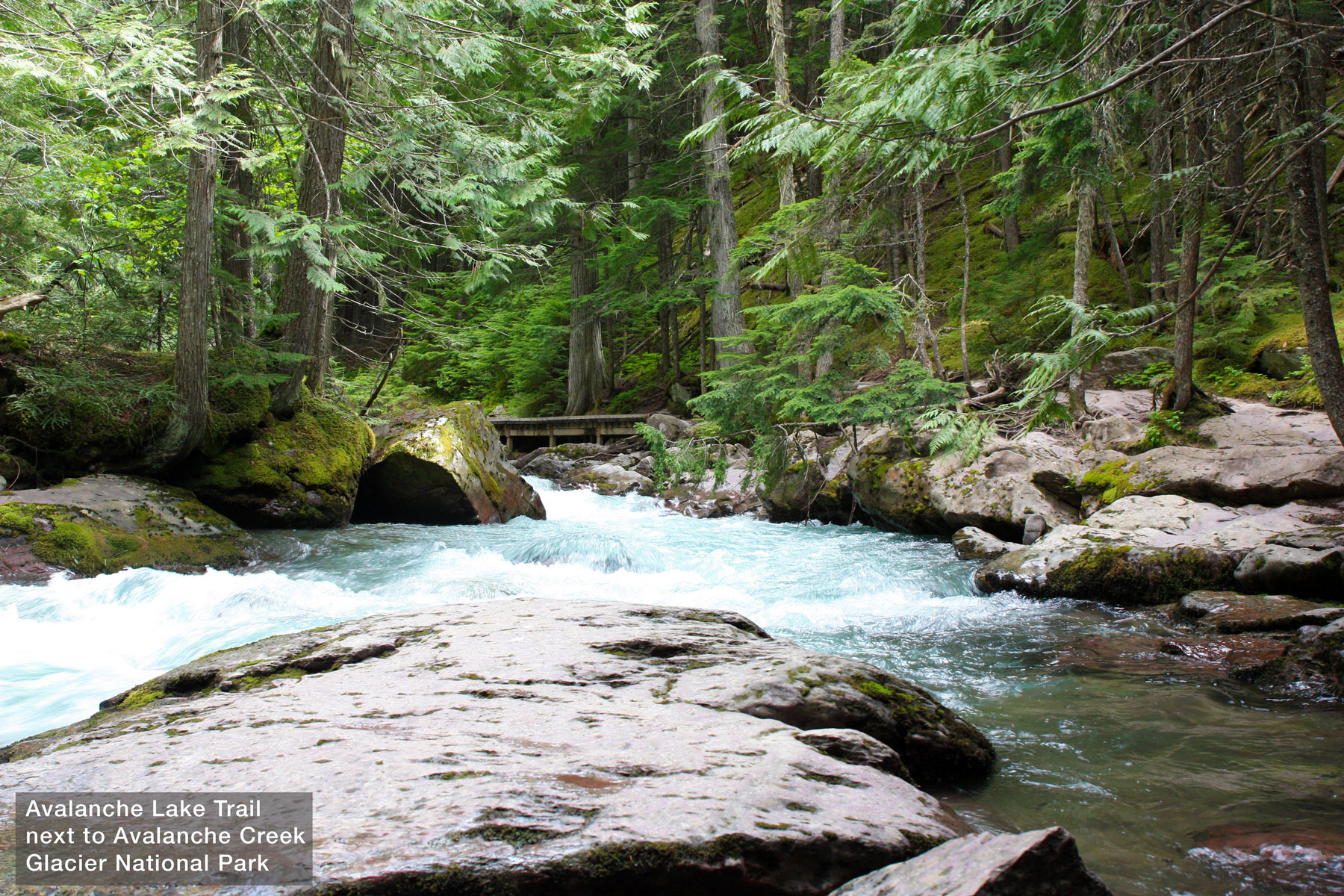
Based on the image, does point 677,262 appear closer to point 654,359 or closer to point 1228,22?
point 654,359

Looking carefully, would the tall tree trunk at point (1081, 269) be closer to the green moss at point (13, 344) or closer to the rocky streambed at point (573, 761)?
the rocky streambed at point (573, 761)

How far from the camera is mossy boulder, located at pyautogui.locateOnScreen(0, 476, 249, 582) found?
6.71m

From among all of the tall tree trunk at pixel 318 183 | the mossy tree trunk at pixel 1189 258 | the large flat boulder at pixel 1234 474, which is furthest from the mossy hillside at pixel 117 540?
the large flat boulder at pixel 1234 474

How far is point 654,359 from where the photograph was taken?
22.2 m

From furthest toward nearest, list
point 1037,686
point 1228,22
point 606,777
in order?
point 1228,22 < point 1037,686 < point 606,777

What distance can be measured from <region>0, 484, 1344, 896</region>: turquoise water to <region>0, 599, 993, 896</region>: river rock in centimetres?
61

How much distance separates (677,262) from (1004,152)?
312 inches

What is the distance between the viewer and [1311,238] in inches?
168

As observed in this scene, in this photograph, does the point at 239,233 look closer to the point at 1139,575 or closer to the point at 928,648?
the point at 928,648

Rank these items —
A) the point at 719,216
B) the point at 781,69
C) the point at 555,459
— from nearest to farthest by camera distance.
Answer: the point at 781,69 < the point at 719,216 < the point at 555,459

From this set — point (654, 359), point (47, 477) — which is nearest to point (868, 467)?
point (47, 477)

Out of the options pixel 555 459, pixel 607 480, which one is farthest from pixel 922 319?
pixel 555 459

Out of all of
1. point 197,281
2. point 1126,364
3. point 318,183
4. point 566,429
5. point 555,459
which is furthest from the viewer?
point 566,429

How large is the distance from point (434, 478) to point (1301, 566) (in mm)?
9846
